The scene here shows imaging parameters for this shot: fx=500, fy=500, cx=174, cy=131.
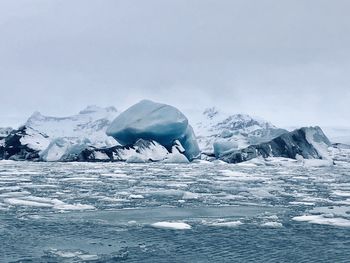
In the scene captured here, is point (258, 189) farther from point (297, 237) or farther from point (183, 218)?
point (297, 237)

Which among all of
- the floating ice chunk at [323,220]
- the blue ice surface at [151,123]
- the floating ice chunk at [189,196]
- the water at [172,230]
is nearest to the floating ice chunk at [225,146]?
the blue ice surface at [151,123]

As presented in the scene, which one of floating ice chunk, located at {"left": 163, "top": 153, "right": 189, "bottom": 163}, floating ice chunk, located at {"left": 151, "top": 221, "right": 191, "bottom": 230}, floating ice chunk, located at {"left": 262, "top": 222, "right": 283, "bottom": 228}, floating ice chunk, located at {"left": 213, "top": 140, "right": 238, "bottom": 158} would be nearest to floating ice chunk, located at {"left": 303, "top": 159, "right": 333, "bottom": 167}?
floating ice chunk, located at {"left": 213, "top": 140, "right": 238, "bottom": 158}

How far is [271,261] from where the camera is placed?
7.91 metres

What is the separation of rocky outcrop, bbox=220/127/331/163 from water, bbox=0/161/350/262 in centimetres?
2987

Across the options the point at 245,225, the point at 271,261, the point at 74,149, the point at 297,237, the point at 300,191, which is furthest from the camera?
the point at 74,149

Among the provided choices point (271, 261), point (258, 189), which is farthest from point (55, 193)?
point (271, 261)

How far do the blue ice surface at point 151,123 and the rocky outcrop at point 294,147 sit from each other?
598 cm

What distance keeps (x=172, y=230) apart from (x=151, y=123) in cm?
3719

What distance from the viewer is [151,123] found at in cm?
4744

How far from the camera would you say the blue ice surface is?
156 ft

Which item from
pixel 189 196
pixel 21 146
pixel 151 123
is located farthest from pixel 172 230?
pixel 21 146

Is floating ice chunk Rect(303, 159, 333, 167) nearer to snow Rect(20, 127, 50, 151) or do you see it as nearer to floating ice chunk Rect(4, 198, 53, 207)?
snow Rect(20, 127, 50, 151)

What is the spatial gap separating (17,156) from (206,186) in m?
40.4

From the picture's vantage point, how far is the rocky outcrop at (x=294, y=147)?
157 feet
